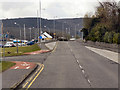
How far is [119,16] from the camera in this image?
161ft

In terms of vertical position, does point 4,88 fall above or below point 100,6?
below

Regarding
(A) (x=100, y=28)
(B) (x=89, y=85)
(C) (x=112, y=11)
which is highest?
(C) (x=112, y=11)

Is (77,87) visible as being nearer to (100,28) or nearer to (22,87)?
(22,87)

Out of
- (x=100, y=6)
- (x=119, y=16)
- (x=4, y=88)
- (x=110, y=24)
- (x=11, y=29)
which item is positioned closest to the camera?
(x=4, y=88)

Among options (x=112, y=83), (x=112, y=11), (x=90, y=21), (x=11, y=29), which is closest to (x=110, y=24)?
(x=112, y=11)

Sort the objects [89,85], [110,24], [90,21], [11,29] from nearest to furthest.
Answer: [89,85]
[110,24]
[90,21]
[11,29]

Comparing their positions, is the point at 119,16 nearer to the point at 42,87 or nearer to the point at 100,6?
the point at 100,6

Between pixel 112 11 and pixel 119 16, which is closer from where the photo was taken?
pixel 119 16

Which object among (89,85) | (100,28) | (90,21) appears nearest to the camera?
(89,85)

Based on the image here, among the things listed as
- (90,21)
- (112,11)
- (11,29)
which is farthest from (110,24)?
(11,29)

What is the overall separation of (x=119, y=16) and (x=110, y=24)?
4.23m

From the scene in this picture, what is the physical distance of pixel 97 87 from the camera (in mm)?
10820

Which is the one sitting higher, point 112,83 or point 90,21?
point 90,21

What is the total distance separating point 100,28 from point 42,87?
5012 centimetres
